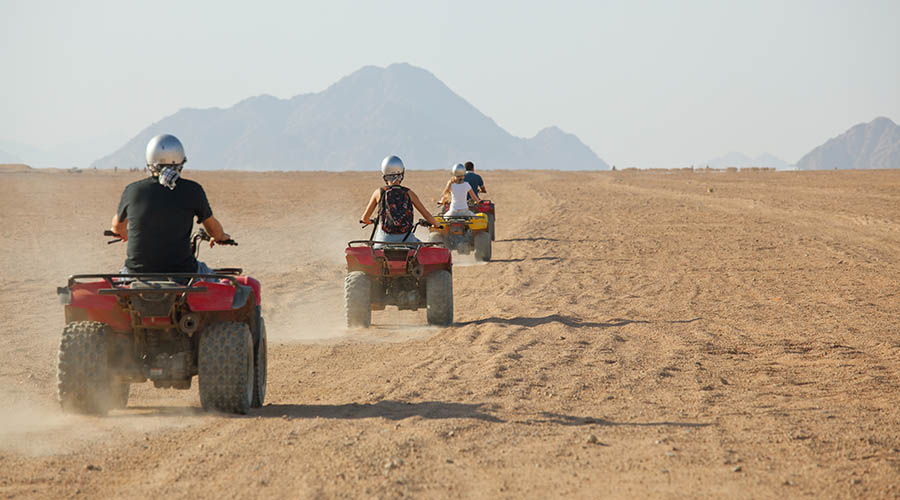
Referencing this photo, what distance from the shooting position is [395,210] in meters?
12.1

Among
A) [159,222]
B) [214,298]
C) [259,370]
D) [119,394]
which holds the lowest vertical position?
[119,394]

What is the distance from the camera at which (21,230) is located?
84.6 feet

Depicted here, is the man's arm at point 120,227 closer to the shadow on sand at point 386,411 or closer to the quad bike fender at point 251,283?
the quad bike fender at point 251,283

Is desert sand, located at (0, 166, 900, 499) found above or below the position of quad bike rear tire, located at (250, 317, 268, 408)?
below

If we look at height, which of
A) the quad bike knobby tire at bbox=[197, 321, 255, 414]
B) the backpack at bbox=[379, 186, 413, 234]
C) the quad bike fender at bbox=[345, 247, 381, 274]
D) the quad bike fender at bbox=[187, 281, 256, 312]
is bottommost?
the quad bike knobby tire at bbox=[197, 321, 255, 414]

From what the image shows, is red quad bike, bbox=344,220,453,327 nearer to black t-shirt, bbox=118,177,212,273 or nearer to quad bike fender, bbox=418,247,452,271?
quad bike fender, bbox=418,247,452,271

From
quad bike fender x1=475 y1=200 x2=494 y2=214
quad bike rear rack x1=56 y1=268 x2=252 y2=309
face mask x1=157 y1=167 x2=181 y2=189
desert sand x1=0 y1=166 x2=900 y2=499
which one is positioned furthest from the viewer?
quad bike fender x1=475 y1=200 x2=494 y2=214

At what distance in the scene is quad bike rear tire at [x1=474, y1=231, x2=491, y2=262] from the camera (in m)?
19.4

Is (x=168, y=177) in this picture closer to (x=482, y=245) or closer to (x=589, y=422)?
(x=589, y=422)

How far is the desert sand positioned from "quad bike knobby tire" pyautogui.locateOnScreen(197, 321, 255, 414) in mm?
166

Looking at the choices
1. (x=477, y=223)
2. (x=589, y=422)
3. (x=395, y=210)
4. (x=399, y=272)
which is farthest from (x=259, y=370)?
(x=477, y=223)

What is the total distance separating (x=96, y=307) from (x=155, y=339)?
49 cm

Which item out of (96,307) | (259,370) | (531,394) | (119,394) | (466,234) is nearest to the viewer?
(96,307)

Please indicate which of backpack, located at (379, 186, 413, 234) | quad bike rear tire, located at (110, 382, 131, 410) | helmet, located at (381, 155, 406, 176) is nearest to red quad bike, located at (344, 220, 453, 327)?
backpack, located at (379, 186, 413, 234)
